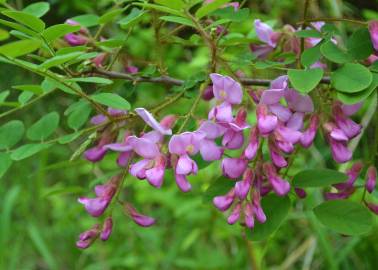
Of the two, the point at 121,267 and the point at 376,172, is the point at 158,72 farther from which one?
the point at 121,267

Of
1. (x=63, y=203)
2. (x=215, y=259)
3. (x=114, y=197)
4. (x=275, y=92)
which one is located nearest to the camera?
(x=275, y=92)

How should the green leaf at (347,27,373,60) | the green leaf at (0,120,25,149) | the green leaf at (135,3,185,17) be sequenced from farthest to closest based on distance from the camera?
1. the green leaf at (0,120,25,149)
2. the green leaf at (347,27,373,60)
3. the green leaf at (135,3,185,17)

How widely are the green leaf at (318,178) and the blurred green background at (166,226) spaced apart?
26.5 inches

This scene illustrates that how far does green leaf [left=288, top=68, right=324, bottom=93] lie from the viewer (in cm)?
65

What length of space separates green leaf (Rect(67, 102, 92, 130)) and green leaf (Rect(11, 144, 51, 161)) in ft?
0.18

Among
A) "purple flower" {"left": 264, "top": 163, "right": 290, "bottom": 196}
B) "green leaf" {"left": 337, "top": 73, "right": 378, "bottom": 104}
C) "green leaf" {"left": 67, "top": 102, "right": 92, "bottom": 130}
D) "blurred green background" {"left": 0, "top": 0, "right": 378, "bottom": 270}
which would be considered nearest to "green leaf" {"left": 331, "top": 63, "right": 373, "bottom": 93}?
"green leaf" {"left": 337, "top": 73, "right": 378, "bottom": 104}

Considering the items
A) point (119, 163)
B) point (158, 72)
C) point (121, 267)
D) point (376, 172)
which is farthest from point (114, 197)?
point (121, 267)

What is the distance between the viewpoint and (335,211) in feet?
2.57

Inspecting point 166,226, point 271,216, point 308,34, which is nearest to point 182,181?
point 271,216

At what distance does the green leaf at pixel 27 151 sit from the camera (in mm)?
795

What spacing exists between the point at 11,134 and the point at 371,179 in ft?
1.62

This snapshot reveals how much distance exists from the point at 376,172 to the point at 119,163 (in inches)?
13.4

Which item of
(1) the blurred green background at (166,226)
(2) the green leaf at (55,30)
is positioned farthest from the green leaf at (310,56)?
(1) the blurred green background at (166,226)

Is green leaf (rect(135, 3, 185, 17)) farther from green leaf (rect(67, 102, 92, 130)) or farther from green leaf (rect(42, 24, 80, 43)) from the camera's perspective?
green leaf (rect(67, 102, 92, 130))
